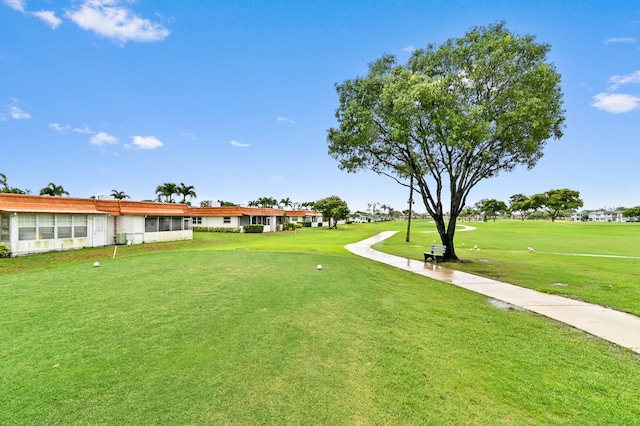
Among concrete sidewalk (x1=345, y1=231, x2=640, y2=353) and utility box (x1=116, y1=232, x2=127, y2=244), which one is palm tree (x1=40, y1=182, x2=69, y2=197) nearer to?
utility box (x1=116, y1=232, x2=127, y2=244)

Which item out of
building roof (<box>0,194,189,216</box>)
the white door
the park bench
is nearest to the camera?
the park bench

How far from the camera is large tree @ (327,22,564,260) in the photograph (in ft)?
45.9

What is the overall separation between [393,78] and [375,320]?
44.3 feet

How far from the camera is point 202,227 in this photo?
45219 millimetres

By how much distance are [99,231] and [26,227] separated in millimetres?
5410

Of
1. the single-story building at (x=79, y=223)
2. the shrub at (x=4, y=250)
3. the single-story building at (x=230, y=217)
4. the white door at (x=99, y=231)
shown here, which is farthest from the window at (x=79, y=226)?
the single-story building at (x=230, y=217)

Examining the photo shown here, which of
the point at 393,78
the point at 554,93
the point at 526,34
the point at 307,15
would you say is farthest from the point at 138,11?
the point at 554,93

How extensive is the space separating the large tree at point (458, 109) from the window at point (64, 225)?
2016cm

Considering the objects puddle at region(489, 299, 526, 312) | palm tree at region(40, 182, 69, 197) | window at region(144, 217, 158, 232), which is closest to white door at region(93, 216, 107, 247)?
window at region(144, 217, 158, 232)

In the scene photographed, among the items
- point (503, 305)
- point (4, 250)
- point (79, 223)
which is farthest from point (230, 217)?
point (503, 305)

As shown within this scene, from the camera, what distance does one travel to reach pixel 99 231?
82.7ft

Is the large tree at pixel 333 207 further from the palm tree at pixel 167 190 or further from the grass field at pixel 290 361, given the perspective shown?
the grass field at pixel 290 361

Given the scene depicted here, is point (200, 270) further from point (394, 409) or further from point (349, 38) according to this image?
point (349, 38)

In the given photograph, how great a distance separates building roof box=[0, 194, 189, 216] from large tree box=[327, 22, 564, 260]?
2009 centimetres
